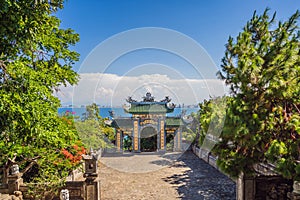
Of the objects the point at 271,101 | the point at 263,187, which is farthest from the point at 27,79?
the point at 263,187

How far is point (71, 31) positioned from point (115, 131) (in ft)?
36.3

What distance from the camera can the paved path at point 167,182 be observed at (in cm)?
Answer: 650

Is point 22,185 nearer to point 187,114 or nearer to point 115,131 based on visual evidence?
point 115,131

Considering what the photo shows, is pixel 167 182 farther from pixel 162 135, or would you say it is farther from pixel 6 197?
pixel 162 135

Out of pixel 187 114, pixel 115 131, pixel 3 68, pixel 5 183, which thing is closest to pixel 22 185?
pixel 5 183

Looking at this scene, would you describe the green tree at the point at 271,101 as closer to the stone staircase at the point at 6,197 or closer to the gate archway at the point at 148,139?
the stone staircase at the point at 6,197

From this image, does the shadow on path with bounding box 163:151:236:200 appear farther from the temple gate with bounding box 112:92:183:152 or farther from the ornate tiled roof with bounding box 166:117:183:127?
the ornate tiled roof with bounding box 166:117:183:127

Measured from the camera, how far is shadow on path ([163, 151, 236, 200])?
6.38 metres

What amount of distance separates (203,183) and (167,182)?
1.26 meters

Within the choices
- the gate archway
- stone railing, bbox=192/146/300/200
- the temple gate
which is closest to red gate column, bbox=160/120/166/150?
the temple gate

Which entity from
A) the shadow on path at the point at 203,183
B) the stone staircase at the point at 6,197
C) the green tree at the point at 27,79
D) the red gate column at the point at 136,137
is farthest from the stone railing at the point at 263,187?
the red gate column at the point at 136,137

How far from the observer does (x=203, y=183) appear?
A: 7551 millimetres

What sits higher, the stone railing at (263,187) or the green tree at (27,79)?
the green tree at (27,79)

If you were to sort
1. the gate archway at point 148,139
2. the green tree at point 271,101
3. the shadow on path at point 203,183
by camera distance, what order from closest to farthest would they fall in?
the green tree at point 271,101 < the shadow on path at point 203,183 < the gate archway at point 148,139
